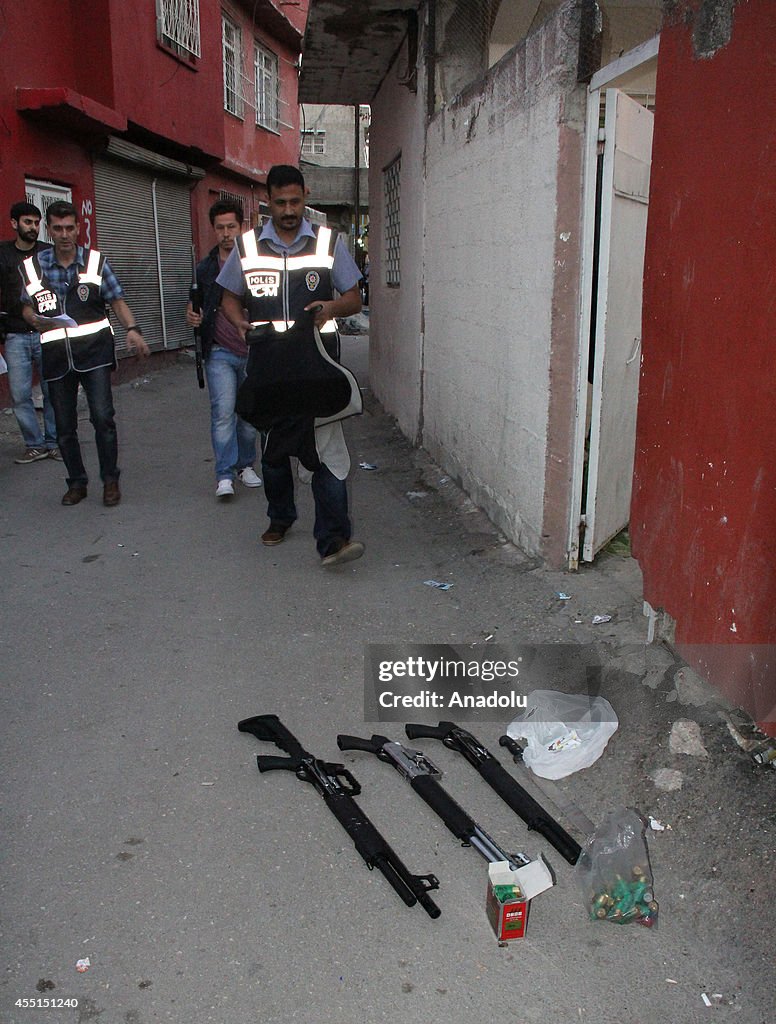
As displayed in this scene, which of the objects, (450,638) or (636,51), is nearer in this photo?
(636,51)

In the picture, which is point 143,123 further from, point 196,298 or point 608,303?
point 608,303

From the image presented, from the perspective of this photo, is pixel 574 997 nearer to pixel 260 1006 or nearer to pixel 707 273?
pixel 260 1006

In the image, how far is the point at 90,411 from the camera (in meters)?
5.82

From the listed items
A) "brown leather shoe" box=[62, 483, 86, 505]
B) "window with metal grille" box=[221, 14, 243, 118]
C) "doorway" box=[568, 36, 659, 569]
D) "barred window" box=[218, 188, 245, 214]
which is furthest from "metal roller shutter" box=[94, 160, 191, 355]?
"doorway" box=[568, 36, 659, 569]

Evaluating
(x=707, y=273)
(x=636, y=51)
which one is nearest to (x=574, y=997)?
(x=707, y=273)

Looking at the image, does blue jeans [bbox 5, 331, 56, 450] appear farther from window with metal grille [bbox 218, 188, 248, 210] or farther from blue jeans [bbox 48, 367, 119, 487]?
window with metal grille [bbox 218, 188, 248, 210]

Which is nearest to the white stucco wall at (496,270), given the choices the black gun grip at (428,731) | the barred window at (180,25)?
the black gun grip at (428,731)

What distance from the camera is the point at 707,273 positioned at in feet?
9.36

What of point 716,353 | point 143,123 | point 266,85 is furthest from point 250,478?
point 266,85

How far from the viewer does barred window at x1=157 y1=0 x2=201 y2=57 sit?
1260cm

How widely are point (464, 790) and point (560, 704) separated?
1.96 ft

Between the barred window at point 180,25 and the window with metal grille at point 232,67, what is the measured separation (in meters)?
2.54

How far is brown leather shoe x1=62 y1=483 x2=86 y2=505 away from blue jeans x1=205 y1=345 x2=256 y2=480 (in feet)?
3.14

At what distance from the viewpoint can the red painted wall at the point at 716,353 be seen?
2572 mm
